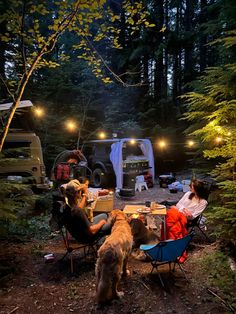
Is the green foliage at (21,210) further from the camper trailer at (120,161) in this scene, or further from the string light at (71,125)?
the string light at (71,125)

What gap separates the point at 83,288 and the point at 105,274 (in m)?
0.81

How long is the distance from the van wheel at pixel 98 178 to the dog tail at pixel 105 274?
7.27 meters

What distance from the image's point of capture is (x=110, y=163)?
10.4 meters

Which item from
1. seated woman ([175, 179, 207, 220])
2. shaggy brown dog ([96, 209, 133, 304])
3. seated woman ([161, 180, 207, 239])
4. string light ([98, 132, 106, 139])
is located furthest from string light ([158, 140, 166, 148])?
shaggy brown dog ([96, 209, 133, 304])

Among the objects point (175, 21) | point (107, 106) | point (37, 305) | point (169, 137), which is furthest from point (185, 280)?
point (175, 21)

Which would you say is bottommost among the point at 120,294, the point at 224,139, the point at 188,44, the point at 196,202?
the point at 120,294

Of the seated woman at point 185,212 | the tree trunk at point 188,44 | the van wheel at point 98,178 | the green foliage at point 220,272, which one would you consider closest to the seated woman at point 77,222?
the seated woman at point 185,212

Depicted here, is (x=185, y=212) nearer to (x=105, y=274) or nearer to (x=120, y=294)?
(x=120, y=294)

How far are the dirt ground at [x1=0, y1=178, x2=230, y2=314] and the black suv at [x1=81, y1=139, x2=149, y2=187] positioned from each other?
5661 mm

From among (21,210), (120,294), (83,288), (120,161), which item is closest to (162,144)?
(120,161)

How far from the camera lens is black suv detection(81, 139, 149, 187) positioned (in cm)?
1023

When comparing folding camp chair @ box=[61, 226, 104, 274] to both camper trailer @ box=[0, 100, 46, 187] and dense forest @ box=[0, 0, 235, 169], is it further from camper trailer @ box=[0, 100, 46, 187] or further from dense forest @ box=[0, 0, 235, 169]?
dense forest @ box=[0, 0, 235, 169]

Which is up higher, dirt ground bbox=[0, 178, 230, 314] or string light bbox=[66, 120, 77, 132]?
string light bbox=[66, 120, 77, 132]

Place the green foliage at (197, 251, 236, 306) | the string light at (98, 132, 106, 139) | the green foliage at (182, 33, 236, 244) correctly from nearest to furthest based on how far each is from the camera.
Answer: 1. the green foliage at (197, 251, 236, 306)
2. the green foliage at (182, 33, 236, 244)
3. the string light at (98, 132, 106, 139)
